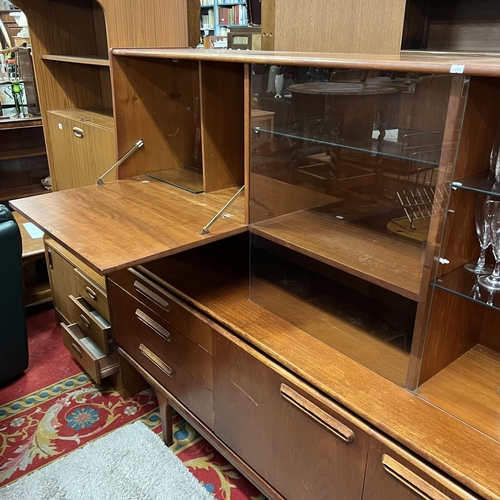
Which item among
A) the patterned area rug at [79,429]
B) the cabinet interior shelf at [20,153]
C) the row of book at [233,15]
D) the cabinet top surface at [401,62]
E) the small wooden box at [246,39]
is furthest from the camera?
the row of book at [233,15]

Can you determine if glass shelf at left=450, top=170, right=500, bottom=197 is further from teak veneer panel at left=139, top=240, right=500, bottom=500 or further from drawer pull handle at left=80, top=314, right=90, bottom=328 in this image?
drawer pull handle at left=80, top=314, right=90, bottom=328

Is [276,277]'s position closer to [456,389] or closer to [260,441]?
[260,441]

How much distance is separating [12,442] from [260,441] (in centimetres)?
106

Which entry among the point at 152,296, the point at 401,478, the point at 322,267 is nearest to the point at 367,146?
the point at 322,267

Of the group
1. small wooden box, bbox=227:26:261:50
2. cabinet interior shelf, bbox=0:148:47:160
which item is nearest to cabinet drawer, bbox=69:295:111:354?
small wooden box, bbox=227:26:261:50

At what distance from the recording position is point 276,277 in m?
1.40

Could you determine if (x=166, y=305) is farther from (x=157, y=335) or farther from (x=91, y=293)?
(x=91, y=293)

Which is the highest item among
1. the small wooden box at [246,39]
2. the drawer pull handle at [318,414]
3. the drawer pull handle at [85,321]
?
the small wooden box at [246,39]

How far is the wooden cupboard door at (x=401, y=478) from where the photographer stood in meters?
0.86

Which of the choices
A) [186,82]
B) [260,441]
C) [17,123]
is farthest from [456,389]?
[17,123]

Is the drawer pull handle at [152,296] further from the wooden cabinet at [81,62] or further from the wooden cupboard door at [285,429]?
the wooden cabinet at [81,62]

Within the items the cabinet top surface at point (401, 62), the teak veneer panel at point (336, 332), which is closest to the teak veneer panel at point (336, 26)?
the cabinet top surface at point (401, 62)

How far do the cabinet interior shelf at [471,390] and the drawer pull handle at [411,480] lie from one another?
149 mm

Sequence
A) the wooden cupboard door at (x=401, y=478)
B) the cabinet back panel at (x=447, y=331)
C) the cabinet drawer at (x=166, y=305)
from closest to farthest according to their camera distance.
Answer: the wooden cupboard door at (x=401, y=478)
the cabinet back panel at (x=447, y=331)
the cabinet drawer at (x=166, y=305)
